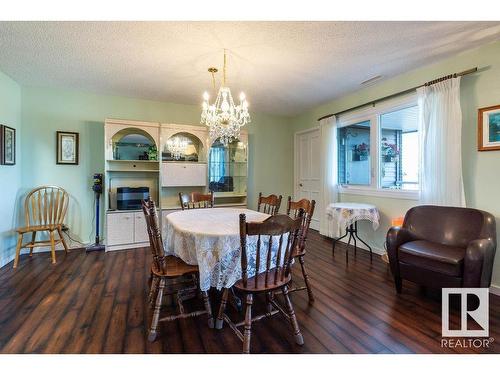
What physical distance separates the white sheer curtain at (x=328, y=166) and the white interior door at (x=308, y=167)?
376 millimetres

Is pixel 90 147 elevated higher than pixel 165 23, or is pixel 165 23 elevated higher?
pixel 165 23

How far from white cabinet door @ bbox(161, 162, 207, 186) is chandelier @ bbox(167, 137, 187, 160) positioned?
22 centimetres

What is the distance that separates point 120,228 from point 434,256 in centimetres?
397

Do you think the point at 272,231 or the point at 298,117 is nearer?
the point at 272,231

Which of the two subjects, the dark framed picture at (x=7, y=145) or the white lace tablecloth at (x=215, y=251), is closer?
the white lace tablecloth at (x=215, y=251)

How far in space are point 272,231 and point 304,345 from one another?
0.83 meters

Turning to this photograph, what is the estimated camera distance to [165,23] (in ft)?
7.11

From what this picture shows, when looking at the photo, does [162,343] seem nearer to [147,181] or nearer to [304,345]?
[304,345]

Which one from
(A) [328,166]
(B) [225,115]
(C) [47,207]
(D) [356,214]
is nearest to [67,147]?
(C) [47,207]

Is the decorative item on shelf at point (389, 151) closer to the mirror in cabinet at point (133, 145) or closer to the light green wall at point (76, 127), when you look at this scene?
the light green wall at point (76, 127)

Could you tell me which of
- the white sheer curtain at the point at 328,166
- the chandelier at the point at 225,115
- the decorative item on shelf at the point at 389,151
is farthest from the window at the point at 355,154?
→ the chandelier at the point at 225,115

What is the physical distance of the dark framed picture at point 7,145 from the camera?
10.6 feet
